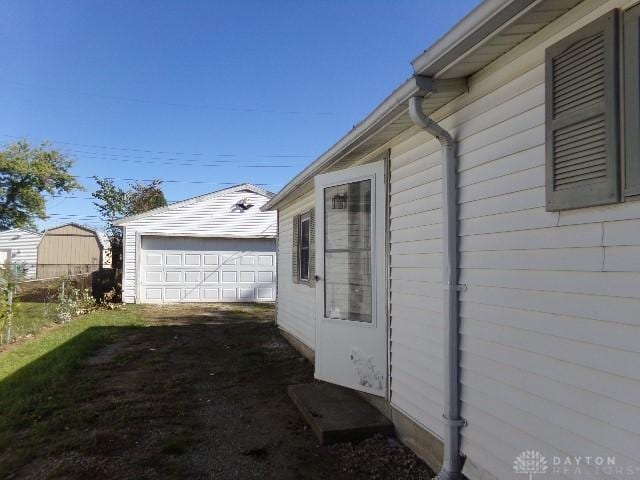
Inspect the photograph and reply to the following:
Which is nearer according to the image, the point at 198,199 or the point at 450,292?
the point at 450,292

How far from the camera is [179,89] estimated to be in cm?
1788

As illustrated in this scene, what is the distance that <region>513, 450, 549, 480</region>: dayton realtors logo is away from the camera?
2.15 m

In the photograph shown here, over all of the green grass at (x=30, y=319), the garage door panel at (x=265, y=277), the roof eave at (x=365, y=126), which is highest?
the roof eave at (x=365, y=126)

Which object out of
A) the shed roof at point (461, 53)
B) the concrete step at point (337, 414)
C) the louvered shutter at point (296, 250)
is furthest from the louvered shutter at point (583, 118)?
the louvered shutter at point (296, 250)

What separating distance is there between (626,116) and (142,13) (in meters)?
12.2

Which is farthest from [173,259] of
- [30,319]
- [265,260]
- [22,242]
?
[22,242]

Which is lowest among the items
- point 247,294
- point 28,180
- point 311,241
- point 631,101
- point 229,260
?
point 247,294

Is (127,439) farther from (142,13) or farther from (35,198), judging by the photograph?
(35,198)

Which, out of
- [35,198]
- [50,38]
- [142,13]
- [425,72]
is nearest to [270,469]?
[425,72]

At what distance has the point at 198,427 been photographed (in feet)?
13.4

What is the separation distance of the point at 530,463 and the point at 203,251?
13.6 m

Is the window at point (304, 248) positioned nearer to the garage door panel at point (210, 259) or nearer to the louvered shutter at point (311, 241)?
the louvered shutter at point (311, 241)

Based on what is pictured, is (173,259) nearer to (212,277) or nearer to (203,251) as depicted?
(203,251)

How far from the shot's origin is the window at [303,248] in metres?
6.56
